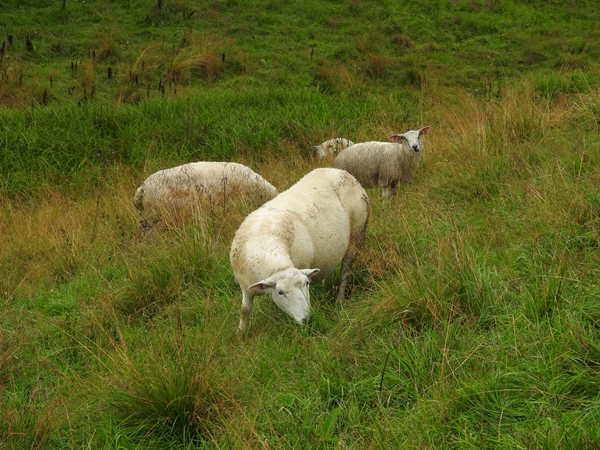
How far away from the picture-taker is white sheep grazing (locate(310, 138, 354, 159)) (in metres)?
9.27

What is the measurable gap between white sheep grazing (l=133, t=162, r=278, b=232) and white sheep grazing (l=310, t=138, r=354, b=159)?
1829mm

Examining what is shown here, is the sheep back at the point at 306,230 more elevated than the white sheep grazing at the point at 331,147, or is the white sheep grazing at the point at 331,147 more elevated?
the sheep back at the point at 306,230

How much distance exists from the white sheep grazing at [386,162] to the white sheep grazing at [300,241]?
2644mm

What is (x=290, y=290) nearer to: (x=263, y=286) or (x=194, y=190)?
(x=263, y=286)

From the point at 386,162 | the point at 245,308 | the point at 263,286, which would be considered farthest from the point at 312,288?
the point at 386,162

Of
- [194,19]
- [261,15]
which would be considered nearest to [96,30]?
[194,19]

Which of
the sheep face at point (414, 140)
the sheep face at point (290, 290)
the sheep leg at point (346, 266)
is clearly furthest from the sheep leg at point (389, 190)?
the sheep face at point (290, 290)

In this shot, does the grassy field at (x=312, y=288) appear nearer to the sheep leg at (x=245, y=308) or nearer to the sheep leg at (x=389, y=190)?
the sheep leg at (x=245, y=308)

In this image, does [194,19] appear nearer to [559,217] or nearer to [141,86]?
[141,86]

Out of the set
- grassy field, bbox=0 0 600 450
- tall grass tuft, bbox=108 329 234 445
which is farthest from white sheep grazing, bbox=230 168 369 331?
tall grass tuft, bbox=108 329 234 445

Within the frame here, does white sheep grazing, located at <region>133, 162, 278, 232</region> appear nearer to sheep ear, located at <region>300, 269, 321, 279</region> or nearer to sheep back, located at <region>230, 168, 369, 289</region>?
sheep back, located at <region>230, 168, 369, 289</region>

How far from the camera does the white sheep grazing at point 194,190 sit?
23.8 ft

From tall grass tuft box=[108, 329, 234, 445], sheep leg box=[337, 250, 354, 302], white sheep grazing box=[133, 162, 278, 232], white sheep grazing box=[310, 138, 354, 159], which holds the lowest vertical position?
white sheep grazing box=[310, 138, 354, 159]

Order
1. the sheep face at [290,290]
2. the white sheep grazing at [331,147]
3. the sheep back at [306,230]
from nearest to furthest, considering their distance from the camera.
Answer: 1. the sheep face at [290,290]
2. the sheep back at [306,230]
3. the white sheep grazing at [331,147]
